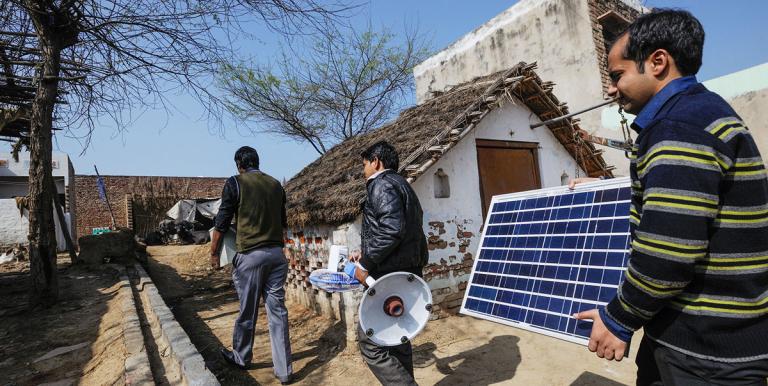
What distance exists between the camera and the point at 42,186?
6.16 metres

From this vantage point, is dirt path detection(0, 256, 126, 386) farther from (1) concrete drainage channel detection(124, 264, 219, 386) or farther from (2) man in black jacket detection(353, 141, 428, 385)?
(2) man in black jacket detection(353, 141, 428, 385)

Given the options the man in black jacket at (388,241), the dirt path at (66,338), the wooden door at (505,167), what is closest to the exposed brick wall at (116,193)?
the dirt path at (66,338)

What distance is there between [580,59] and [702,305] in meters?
10.9

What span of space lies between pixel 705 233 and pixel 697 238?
0.03 meters

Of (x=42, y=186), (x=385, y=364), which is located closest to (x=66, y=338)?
(x=42, y=186)

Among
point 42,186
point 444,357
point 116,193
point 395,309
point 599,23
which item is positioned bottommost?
point 444,357

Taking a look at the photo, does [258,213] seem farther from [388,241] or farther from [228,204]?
[388,241]

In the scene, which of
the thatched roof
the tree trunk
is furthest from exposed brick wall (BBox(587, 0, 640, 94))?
the tree trunk

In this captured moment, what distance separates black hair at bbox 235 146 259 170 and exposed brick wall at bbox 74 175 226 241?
20221 millimetres

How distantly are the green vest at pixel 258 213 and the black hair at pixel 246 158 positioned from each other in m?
0.15

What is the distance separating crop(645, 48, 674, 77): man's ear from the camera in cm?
138

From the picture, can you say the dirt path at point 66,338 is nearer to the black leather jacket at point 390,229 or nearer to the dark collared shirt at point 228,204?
the dark collared shirt at point 228,204

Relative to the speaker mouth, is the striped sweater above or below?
above

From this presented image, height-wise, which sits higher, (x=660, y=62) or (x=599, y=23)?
(x=599, y=23)
